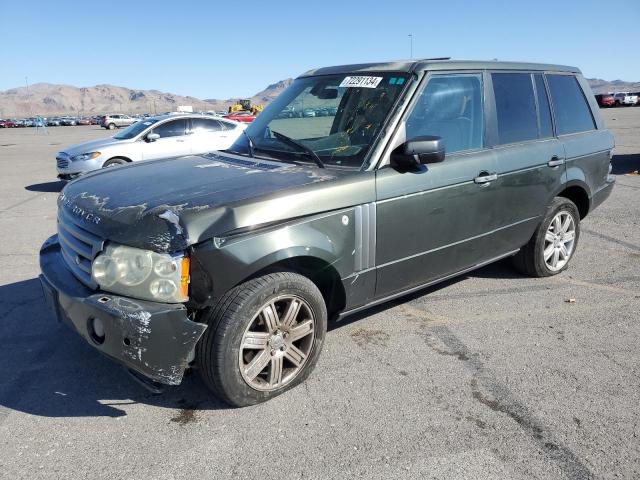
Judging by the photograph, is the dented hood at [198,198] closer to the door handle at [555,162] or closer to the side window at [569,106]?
the door handle at [555,162]

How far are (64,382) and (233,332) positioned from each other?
1.37 metres

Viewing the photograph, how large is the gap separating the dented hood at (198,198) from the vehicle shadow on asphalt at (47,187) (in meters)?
8.70

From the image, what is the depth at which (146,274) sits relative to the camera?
9.20 ft

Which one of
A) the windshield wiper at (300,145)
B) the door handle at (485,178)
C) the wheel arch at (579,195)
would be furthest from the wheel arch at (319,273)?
the wheel arch at (579,195)

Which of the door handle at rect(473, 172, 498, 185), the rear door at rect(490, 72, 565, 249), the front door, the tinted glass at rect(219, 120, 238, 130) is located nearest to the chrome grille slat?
the front door

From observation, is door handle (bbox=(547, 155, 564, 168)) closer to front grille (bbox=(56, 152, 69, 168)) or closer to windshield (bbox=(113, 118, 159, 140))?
windshield (bbox=(113, 118, 159, 140))

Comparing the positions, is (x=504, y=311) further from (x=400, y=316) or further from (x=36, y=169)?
(x=36, y=169)

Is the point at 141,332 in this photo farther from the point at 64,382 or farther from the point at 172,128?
the point at 172,128

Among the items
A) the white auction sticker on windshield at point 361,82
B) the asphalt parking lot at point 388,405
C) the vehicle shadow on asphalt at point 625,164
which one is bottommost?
the asphalt parking lot at point 388,405

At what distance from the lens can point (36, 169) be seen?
1584cm

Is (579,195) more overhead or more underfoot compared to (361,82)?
more underfoot

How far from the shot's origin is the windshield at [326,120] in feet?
12.3

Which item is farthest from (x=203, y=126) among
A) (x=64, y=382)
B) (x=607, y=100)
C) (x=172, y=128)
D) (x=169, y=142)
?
(x=607, y=100)

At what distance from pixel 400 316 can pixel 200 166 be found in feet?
6.55
